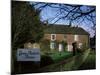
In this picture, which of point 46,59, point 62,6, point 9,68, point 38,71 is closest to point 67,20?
point 62,6

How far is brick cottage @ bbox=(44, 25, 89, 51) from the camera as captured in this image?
163 centimetres

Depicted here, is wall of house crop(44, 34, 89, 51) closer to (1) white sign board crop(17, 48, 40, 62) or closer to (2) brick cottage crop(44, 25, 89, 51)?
(2) brick cottage crop(44, 25, 89, 51)

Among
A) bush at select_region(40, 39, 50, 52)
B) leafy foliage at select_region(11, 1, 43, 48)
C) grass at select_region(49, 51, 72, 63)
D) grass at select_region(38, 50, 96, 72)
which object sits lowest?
grass at select_region(38, 50, 96, 72)

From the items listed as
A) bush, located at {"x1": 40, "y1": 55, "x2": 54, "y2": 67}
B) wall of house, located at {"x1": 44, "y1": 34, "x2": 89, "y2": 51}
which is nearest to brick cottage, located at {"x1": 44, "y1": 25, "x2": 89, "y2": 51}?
wall of house, located at {"x1": 44, "y1": 34, "x2": 89, "y2": 51}

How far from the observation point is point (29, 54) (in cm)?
159

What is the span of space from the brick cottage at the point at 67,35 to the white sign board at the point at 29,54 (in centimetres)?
14

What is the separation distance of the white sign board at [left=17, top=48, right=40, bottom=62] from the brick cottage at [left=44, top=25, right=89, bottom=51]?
142 millimetres

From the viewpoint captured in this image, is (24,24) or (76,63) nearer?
(24,24)

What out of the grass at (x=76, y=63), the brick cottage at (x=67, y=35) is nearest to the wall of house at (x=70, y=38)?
the brick cottage at (x=67, y=35)

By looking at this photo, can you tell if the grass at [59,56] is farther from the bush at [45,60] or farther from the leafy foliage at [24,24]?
the leafy foliage at [24,24]

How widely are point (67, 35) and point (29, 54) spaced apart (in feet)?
1.24

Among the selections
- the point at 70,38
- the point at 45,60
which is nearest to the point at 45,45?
the point at 45,60

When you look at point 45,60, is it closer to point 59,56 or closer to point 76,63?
point 59,56

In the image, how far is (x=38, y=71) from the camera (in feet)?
5.24
